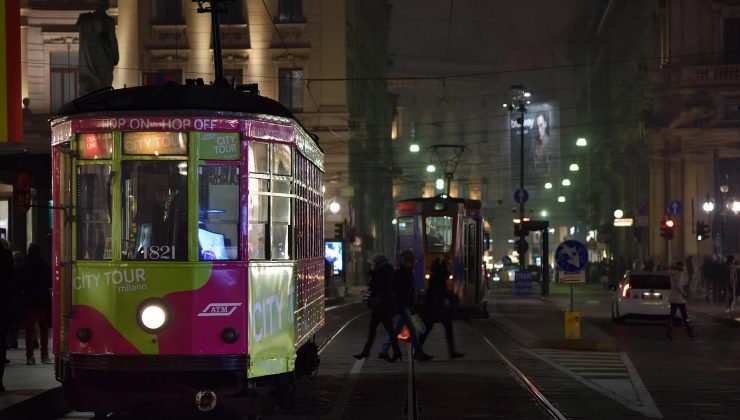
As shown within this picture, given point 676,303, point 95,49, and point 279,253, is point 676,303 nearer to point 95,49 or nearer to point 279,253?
point 95,49

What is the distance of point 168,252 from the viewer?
12.7 m

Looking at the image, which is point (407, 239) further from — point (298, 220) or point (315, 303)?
point (298, 220)

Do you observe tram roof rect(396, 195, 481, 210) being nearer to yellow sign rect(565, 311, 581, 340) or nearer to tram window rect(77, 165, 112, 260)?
yellow sign rect(565, 311, 581, 340)

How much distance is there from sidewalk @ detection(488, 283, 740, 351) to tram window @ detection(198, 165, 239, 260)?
47.1ft

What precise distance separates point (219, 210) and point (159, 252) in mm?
664

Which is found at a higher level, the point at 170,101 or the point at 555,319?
the point at 170,101

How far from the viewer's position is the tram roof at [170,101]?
12898 mm

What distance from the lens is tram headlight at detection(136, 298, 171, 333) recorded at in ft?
41.0

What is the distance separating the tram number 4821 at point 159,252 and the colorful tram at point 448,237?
2543 centimetres

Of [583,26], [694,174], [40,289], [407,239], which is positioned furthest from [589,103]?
[40,289]

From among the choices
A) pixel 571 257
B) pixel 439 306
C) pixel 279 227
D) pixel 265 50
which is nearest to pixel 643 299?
pixel 571 257

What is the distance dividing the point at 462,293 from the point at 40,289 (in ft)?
67.5

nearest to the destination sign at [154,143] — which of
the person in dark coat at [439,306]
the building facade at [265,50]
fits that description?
the person in dark coat at [439,306]

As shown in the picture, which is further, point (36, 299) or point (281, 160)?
point (36, 299)
